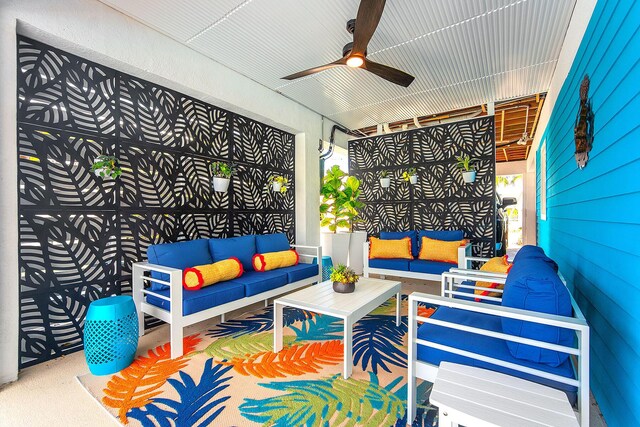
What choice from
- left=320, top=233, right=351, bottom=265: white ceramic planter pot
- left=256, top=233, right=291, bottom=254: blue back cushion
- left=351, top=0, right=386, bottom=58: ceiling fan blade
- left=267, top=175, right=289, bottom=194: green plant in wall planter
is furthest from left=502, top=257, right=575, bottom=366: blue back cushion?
left=320, top=233, right=351, bottom=265: white ceramic planter pot

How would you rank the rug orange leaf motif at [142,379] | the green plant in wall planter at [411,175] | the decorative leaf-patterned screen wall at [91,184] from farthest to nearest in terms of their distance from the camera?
the green plant in wall planter at [411,175], the decorative leaf-patterned screen wall at [91,184], the rug orange leaf motif at [142,379]

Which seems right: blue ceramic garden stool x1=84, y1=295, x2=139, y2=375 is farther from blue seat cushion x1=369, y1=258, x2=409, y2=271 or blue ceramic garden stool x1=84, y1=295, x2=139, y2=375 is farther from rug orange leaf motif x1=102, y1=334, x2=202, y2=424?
blue seat cushion x1=369, y1=258, x2=409, y2=271

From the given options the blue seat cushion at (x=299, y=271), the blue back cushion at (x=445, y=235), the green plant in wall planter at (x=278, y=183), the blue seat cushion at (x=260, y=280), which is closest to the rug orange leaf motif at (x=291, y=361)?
the blue seat cushion at (x=260, y=280)

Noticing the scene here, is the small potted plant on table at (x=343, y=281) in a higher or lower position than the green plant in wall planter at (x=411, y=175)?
lower

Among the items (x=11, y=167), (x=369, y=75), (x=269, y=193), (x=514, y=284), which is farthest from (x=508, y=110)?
(x=11, y=167)

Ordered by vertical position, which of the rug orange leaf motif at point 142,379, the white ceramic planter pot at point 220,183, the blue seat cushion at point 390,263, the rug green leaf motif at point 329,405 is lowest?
the rug orange leaf motif at point 142,379

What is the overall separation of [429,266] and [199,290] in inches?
123

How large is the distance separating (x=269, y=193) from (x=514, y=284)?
3695 mm

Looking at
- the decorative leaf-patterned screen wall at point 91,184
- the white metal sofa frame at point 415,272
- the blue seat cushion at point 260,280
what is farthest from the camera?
A: the white metal sofa frame at point 415,272

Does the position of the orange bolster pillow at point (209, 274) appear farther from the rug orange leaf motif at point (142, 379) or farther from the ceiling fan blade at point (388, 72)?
the ceiling fan blade at point (388, 72)

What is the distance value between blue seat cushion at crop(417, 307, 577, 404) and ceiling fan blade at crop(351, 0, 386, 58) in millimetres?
2281

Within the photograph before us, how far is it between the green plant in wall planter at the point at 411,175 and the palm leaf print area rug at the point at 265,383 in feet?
10.1

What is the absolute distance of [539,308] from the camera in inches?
58.4

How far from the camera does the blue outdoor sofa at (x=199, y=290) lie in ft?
8.23
